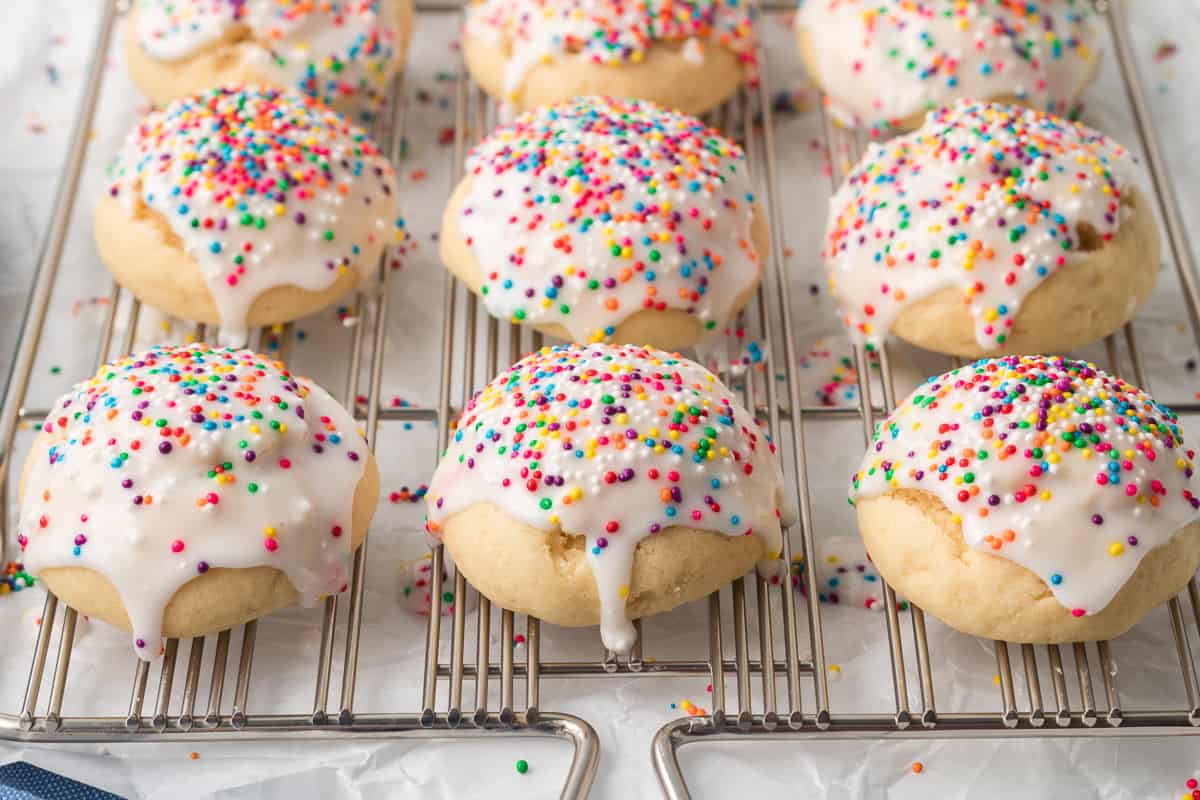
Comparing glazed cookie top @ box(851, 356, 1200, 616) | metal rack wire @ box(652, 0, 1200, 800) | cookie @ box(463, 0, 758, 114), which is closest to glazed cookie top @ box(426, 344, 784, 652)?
metal rack wire @ box(652, 0, 1200, 800)

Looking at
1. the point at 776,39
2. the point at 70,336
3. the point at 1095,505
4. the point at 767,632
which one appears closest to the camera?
the point at 1095,505

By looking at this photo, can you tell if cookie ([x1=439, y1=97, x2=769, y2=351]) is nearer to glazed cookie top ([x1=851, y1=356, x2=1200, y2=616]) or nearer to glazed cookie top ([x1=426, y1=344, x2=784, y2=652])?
glazed cookie top ([x1=426, y1=344, x2=784, y2=652])

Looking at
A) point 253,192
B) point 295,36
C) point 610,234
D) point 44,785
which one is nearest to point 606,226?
point 610,234

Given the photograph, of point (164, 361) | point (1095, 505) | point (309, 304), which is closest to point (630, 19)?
point (309, 304)

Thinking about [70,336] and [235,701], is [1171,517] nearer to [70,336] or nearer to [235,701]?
[235,701]

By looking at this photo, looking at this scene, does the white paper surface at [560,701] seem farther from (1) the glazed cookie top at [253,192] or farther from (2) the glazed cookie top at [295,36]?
(2) the glazed cookie top at [295,36]
